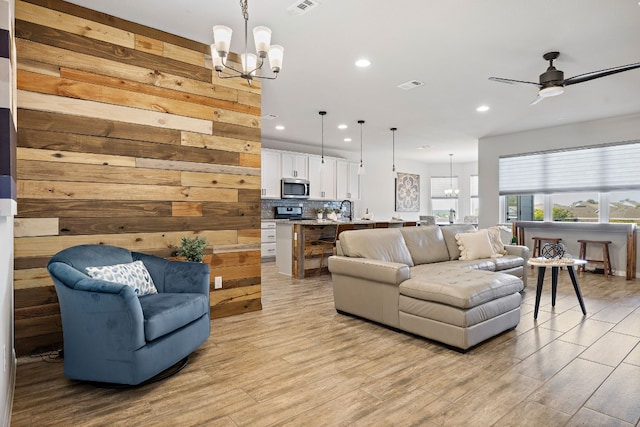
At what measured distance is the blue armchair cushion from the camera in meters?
2.22

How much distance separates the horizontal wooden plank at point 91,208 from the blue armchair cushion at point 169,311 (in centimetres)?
91

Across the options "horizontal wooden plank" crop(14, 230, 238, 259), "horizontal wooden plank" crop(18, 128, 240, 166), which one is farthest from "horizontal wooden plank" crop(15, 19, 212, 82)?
"horizontal wooden plank" crop(14, 230, 238, 259)

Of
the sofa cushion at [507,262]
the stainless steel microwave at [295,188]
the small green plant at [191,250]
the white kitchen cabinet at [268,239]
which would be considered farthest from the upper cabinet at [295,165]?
the small green plant at [191,250]

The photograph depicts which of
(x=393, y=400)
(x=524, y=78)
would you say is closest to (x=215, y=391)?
(x=393, y=400)

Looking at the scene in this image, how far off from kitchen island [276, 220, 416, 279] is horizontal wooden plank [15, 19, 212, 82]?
118 inches

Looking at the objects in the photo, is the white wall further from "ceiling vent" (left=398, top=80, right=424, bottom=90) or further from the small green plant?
the small green plant

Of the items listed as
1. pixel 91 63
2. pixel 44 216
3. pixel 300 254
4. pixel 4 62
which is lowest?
pixel 300 254

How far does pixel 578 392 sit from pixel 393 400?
3.79ft

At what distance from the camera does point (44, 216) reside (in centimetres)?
279

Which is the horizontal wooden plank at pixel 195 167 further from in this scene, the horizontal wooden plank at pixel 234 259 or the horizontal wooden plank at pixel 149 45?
the horizontal wooden plank at pixel 149 45

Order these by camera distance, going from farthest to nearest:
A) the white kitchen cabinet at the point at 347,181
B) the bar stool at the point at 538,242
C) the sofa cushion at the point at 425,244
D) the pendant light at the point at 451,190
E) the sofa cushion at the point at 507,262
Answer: the pendant light at the point at 451,190 → the white kitchen cabinet at the point at 347,181 → the bar stool at the point at 538,242 → the sofa cushion at the point at 507,262 → the sofa cushion at the point at 425,244

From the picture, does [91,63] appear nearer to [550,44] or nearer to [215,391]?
[215,391]

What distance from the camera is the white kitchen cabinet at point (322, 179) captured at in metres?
8.79

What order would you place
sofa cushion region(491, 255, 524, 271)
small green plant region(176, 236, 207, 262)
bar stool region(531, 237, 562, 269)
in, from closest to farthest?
small green plant region(176, 236, 207, 262) < sofa cushion region(491, 255, 524, 271) < bar stool region(531, 237, 562, 269)
